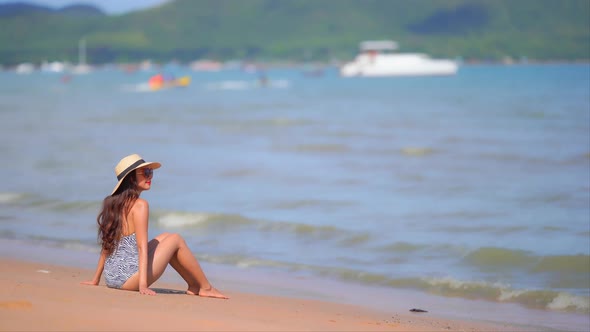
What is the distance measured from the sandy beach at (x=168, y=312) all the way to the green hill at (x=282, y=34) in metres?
109

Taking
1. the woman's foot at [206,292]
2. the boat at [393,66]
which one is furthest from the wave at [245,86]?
the woman's foot at [206,292]

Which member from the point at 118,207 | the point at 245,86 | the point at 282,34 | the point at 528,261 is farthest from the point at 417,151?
the point at 282,34

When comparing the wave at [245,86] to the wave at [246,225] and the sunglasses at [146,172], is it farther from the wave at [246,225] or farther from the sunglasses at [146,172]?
the sunglasses at [146,172]

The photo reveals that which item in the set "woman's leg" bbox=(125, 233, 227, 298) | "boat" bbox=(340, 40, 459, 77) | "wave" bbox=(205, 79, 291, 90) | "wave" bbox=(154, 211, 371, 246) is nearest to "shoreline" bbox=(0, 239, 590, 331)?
"woman's leg" bbox=(125, 233, 227, 298)

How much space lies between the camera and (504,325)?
6.87m

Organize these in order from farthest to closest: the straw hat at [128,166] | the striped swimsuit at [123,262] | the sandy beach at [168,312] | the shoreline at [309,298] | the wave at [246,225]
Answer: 1. the wave at [246,225]
2. the striped swimsuit at [123,262]
3. the straw hat at [128,166]
4. the shoreline at [309,298]
5. the sandy beach at [168,312]

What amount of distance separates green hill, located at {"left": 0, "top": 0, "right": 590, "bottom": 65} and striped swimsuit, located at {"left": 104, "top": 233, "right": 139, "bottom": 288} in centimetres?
10950

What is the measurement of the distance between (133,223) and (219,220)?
17.7 feet

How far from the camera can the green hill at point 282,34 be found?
14088cm

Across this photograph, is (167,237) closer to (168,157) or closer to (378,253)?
(378,253)

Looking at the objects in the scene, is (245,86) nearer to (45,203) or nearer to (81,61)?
(45,203)

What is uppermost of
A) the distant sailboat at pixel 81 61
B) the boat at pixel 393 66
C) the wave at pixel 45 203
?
the distant sailboat at pixel 81 61

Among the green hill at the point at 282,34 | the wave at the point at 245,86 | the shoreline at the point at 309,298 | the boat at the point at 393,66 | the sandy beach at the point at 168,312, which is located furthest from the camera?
the green hill at the point at 282,34

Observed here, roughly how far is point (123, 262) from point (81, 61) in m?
155
